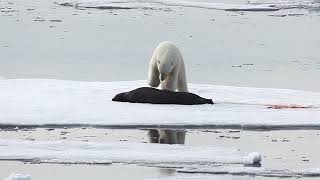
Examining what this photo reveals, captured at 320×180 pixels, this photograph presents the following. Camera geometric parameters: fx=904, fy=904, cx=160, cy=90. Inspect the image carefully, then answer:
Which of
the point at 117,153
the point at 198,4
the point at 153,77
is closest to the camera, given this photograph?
the point at 117,153

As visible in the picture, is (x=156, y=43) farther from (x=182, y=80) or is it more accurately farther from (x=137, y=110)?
(x=137, y=110)

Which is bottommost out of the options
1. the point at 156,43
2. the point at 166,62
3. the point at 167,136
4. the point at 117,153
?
the point at 156,43

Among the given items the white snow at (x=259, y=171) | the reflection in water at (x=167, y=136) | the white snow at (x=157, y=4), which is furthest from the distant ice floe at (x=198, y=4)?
the white snow at (x=259, y=171)

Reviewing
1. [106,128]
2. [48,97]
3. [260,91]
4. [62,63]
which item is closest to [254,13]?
[62,63]

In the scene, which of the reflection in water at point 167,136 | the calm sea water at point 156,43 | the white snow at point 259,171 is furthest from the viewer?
the calm sea water at point 156,43

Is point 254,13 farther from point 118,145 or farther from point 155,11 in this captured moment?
point 118,145

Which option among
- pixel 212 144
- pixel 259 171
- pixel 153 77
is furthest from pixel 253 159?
pixel 153 77

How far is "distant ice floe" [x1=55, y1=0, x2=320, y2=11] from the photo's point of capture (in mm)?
31812

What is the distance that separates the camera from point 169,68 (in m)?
11.7

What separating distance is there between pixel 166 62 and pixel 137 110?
122cm

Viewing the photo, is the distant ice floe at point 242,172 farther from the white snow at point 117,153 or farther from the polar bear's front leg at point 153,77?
the polar bear's front leg at point 153,77

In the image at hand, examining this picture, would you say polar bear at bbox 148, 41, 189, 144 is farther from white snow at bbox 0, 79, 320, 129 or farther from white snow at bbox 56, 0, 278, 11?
white snow at bbox 56, 0, 278, 11

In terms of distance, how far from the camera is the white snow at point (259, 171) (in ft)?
24.4

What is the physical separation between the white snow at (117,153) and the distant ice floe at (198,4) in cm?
2309
